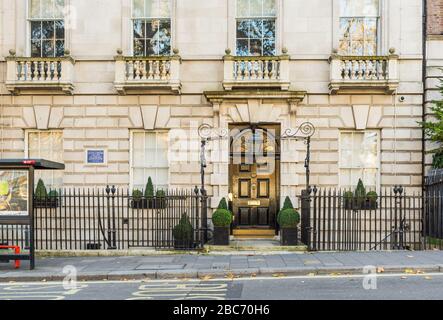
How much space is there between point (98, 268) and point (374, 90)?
31.5 feet

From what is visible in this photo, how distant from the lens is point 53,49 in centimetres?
1686

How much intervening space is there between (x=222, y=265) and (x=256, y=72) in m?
6.59

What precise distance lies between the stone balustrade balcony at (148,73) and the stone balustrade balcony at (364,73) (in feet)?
15.3

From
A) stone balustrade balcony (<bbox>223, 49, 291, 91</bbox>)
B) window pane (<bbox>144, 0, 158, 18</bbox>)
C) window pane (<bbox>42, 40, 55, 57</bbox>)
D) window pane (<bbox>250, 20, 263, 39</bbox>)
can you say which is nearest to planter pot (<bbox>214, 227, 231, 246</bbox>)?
stone balustrade balcony (<bbox>223, 49, 291, 91</bbox>)

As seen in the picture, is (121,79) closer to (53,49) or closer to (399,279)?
(53,49)

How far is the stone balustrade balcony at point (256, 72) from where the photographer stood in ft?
51.9

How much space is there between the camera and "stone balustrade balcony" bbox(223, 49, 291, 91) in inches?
623

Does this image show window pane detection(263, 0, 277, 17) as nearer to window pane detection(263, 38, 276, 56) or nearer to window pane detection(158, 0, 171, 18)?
window pane detection(263, 38, 276, 56)

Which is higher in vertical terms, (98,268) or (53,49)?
(53,49)

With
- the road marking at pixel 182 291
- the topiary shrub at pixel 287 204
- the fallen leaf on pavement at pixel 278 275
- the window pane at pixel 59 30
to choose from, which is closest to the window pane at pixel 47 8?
the window pane at pixel 59 30

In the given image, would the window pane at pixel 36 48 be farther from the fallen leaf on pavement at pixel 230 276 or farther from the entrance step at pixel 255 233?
the fallen leaf on pavement at pixel 230 276

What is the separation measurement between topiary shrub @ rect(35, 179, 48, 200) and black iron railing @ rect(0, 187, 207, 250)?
0.15 meters

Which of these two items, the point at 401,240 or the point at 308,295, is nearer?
the point at 308,295

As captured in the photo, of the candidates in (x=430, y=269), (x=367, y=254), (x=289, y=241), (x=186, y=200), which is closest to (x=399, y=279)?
(x=430, y=269)
